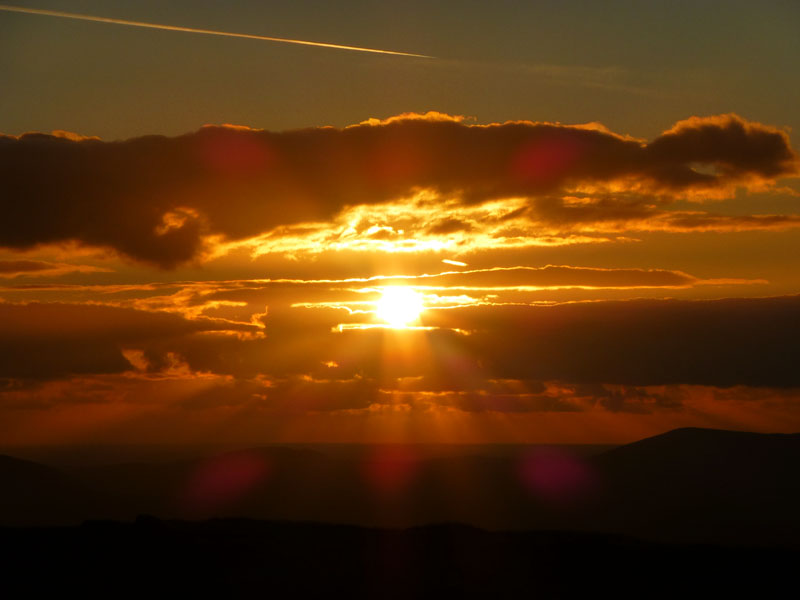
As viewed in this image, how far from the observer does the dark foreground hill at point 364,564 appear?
81.4 metres

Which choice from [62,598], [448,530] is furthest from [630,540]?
[62,598]

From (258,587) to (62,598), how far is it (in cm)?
1638

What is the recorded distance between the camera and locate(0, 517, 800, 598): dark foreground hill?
267ft

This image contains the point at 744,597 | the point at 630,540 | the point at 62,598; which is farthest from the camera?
the point at 630,540

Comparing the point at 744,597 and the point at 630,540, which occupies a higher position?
the point at 630,540

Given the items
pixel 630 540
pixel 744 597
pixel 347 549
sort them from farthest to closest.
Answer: pixel 630 540
pixel 347 549
pixel 744 597

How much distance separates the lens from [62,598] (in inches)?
3041

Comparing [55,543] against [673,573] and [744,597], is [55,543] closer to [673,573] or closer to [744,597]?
[673,573]

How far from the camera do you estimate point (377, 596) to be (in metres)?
81.9

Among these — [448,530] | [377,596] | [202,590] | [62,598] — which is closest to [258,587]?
[202,590]

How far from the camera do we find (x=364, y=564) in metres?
89.0

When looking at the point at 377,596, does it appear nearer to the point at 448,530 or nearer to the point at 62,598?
the point at 448,530

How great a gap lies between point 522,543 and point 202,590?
33.5 meters

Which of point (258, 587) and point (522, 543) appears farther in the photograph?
point (522, 543)
